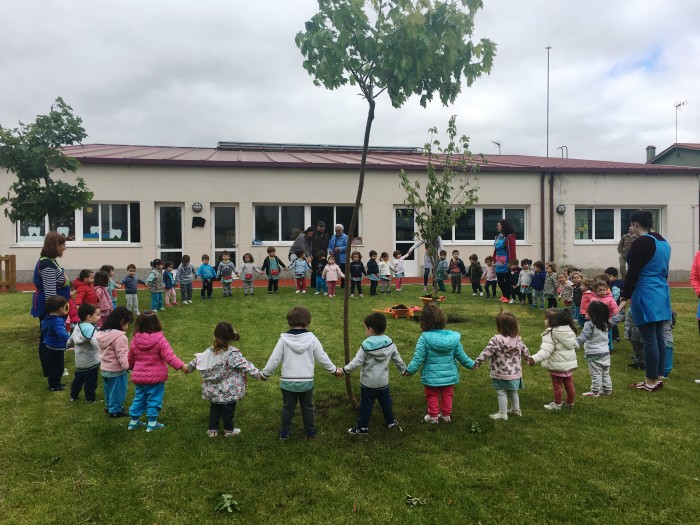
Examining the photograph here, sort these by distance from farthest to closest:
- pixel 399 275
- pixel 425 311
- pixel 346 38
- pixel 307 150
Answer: pixel 307 150
pixel 399 275
pixel 425 311
pixel 346 38

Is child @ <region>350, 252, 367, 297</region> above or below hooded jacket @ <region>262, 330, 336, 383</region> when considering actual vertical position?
above

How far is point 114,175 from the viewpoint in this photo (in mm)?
17188

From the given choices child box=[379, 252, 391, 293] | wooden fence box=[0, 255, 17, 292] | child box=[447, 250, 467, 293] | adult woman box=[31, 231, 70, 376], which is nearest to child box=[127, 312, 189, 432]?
adult woman box=[31, 231, 70, 376]

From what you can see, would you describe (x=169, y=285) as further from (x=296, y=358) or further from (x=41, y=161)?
(x=296, y=358)

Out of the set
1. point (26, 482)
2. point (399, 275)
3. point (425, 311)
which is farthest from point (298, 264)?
point (26, 482)

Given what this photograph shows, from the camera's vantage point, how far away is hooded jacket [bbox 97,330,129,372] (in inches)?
213

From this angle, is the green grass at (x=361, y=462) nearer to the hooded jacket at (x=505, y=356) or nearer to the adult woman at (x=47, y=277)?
the hooded jacket at (x=505, y=356)

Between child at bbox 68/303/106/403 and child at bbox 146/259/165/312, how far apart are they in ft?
19.9

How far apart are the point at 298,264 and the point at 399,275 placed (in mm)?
3243

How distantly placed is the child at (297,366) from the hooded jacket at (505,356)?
66.7 inches

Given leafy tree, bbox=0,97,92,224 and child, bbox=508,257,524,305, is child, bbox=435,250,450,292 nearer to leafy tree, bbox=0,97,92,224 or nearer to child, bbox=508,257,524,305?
child, bbox=508,257,524,305

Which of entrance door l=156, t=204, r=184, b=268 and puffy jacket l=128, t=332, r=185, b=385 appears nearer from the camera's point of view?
puffy jacket l=128, t=332, r=185, b=385

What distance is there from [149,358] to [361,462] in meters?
2.37

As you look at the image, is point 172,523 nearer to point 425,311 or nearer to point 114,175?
point 425,311
